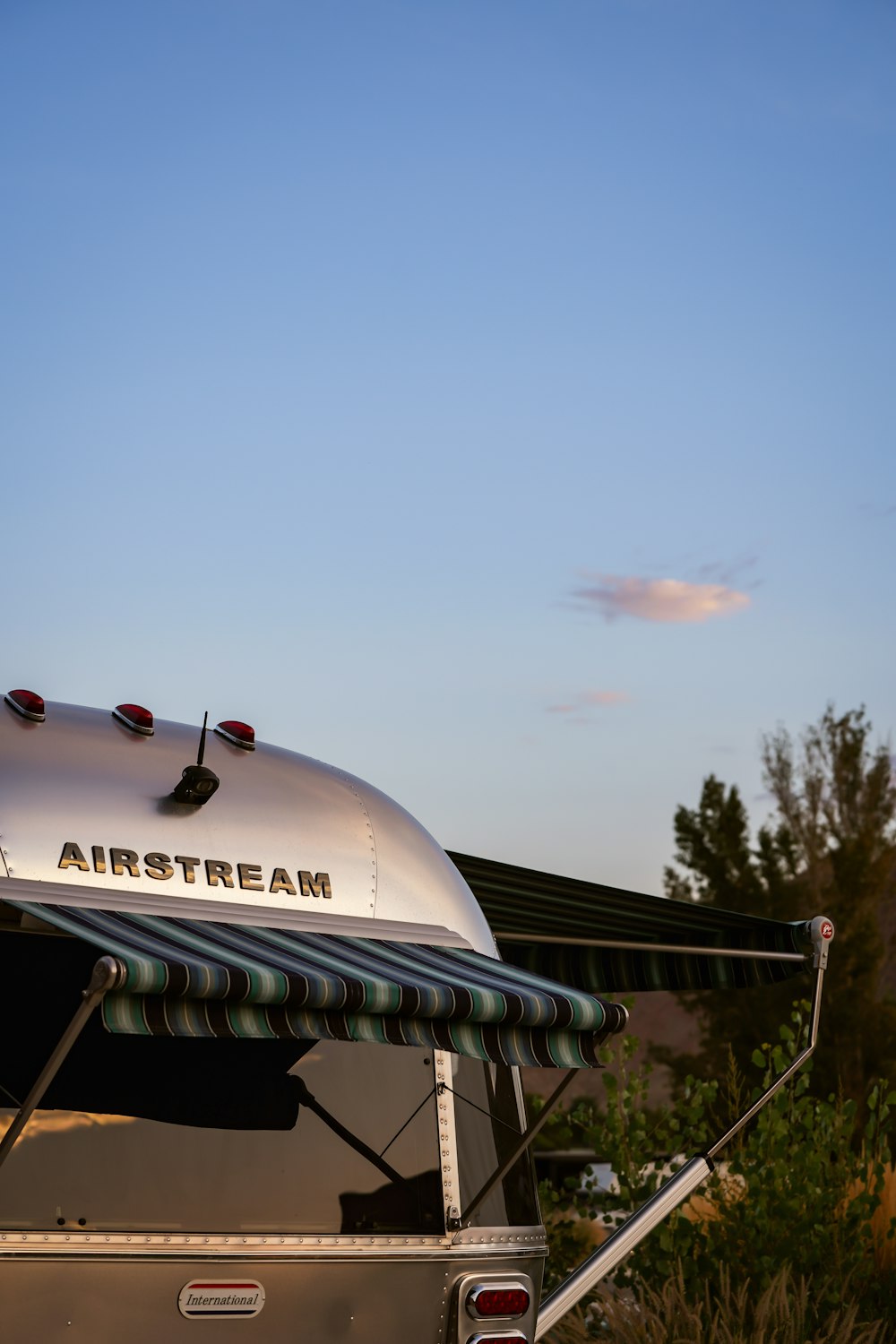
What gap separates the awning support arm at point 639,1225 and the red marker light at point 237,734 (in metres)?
2.28

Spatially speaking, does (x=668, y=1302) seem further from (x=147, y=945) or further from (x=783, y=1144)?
(x=147, y=945)

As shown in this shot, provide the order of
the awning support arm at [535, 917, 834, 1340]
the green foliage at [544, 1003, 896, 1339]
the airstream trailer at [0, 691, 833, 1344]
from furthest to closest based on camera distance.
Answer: the green foliage at [544, 1003, 896, 1339]
the awning support arm at [535, 917, 834, 1340]
the airstream trailer at [0, 691, 833, 1344]

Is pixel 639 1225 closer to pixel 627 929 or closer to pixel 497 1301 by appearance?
pixel 497 1301

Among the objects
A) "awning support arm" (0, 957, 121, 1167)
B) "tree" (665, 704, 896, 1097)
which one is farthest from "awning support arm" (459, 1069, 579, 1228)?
"tree" (665, 704, 896, 1097)

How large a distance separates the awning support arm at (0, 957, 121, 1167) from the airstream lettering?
0.74 metres

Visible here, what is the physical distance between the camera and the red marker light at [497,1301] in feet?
15.8

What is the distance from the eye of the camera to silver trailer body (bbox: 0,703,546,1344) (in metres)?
4.20

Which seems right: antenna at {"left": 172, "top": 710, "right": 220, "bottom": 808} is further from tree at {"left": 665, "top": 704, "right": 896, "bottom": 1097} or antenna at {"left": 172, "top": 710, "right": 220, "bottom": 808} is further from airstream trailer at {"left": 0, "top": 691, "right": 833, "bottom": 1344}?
tree at {"left": 665, "top": 704, "right": 896, "bottom": 1097}

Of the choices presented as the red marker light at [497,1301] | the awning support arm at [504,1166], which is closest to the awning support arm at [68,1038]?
the awning support arm at [504,1166]

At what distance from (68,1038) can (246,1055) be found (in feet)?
3.17

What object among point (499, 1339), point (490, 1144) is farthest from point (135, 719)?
point (499, 1339)

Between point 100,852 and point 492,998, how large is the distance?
1301mm

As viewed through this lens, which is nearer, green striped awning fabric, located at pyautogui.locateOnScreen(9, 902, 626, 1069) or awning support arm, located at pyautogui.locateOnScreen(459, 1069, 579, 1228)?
green striped awning fabric, located at pyautogui.locateOnScreen(9, 902, 626, 1069)

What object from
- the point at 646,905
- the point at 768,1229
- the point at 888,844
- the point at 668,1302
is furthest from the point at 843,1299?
the point at 888,844
